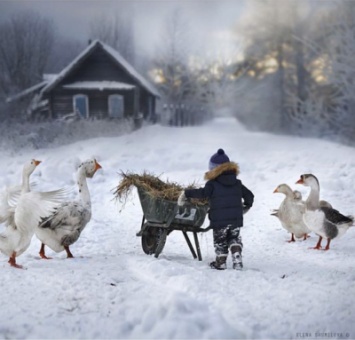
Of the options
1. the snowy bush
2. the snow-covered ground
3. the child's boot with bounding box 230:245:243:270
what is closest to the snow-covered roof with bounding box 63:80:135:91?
the snowy bush

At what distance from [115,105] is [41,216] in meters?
15.4

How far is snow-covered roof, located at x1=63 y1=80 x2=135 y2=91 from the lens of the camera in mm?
17797

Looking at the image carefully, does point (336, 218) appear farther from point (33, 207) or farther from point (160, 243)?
point (33, 207)

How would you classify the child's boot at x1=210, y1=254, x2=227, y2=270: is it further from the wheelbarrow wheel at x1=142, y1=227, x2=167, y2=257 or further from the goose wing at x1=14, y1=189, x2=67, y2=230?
the goose wing at x1=14, y1=189, x2=67, y2=230

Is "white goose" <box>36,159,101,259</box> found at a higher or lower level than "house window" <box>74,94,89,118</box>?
lower

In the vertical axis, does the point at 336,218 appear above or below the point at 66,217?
below

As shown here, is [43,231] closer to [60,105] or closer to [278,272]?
[278,272]

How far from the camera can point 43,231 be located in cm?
441

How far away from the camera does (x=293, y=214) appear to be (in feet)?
18.1

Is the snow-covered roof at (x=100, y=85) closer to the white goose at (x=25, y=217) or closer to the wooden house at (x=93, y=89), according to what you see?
the wooden house at (x=93, y=89)

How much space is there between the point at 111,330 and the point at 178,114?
21.4 m

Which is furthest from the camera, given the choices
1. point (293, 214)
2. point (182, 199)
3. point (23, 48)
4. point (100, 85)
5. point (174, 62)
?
point (174, 62)

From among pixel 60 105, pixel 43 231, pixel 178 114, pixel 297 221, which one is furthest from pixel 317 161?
pixel 178 114

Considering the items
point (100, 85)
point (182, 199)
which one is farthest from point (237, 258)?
point (100, 85)
